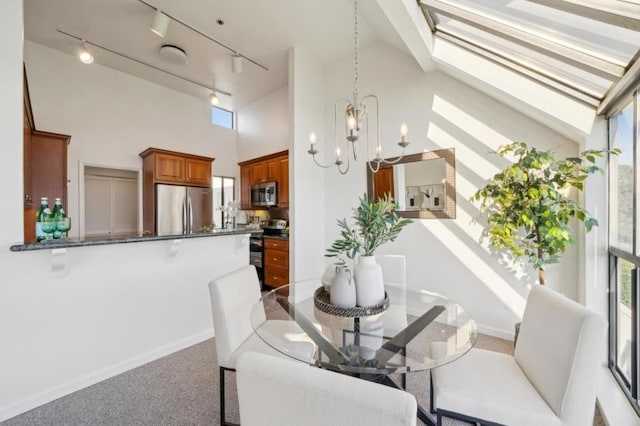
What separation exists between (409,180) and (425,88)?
1.11 metres

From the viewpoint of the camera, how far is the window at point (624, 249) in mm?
1736

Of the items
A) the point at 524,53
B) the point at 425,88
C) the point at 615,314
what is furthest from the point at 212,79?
the point at 615,314

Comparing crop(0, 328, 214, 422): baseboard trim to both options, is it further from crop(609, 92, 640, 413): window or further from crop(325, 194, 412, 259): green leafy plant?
crop(609, 92, 640, 413): window

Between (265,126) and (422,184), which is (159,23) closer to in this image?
(265,126)

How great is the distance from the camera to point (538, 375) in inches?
51.4

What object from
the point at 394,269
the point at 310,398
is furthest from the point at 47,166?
the point at 310,398

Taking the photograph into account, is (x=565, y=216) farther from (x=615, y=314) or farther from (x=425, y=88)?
(x=425, y=88)

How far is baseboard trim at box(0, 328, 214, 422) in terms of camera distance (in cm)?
180

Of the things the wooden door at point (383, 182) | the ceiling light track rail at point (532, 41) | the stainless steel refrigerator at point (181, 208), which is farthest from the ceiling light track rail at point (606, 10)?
the stainless steel refrigerator at point (181, 208)

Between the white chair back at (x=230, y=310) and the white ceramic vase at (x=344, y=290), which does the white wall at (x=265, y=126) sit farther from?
the white ceramic vase at (x=344, y=290)

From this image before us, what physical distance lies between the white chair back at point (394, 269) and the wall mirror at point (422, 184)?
2.98ft

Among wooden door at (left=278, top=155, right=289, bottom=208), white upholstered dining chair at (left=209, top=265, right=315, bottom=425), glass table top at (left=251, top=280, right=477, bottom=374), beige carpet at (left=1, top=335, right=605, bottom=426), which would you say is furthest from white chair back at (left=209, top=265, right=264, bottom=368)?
wooden door at (left=278, top=155, right=289, bottom=208)

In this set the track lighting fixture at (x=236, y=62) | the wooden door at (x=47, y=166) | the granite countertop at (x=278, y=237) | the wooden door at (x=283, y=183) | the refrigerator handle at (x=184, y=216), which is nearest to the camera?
the wooden door at (x=47, y=166)

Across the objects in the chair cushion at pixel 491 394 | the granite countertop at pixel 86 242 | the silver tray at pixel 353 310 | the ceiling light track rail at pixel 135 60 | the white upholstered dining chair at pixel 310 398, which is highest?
the ceiling light track rail at pixel 135 60
